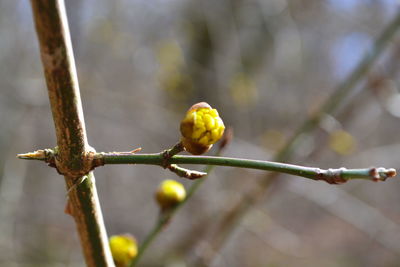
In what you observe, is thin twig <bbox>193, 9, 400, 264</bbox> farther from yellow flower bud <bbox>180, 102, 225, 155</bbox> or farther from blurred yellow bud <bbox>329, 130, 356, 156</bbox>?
yellow flower bud <bbox>180, 102, 225, 155</bbox>

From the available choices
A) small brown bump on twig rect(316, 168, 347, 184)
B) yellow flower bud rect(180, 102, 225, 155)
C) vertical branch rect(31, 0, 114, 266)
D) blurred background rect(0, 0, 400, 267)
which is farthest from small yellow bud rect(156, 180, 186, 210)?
blurred background rect(0, 0, 400, 267)

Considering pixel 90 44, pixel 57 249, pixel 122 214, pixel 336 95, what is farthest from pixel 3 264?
pixel 336 95

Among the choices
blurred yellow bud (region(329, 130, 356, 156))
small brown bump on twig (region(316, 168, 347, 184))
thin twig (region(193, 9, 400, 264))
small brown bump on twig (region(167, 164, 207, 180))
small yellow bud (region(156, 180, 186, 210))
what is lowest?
small brown bump on twig (region(167, 164, 207, 180))

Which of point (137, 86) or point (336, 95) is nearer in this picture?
point (336, 95)

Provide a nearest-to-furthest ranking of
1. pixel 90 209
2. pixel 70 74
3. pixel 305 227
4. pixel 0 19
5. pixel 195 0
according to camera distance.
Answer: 1. pixel 70 74
2. pixel 90 209
3. pixel 0 19
4. pixel 195 0
5. pixel 305 227

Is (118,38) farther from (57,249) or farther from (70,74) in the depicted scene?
(70,74)

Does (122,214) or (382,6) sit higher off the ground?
(382,6)
